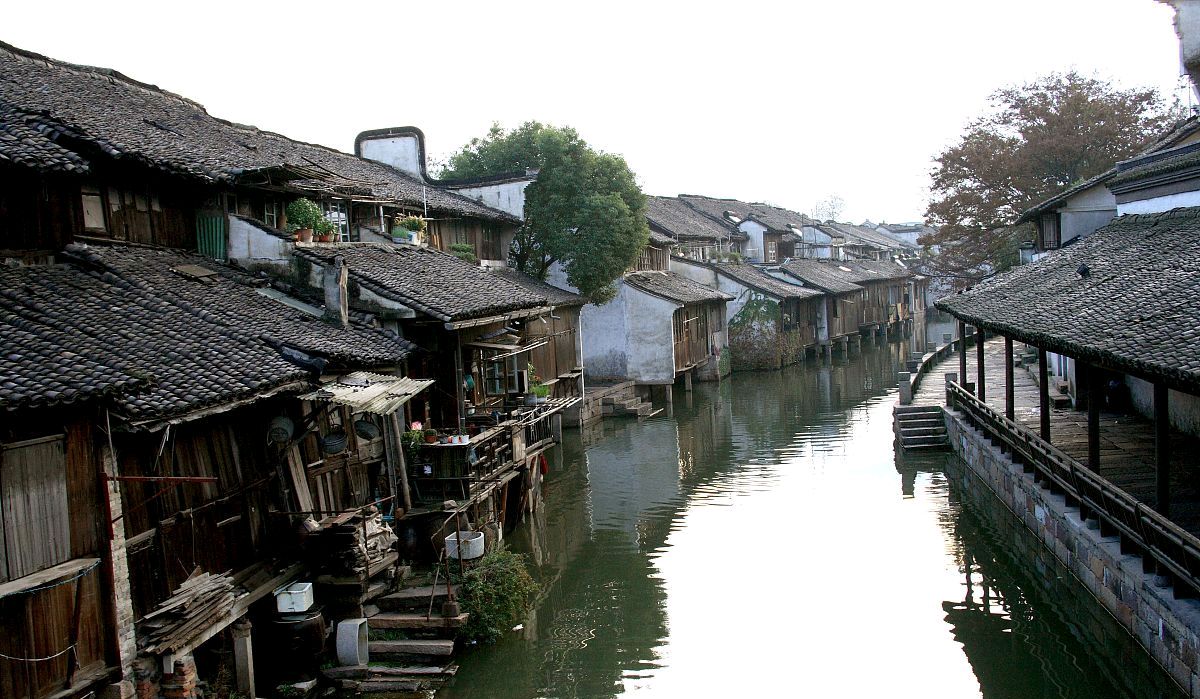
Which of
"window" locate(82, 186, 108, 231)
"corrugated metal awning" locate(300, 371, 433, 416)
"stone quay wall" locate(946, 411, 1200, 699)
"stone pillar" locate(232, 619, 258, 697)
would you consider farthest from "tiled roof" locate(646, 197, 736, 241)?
"stone pillar" locate(232, 619, 258, 697)

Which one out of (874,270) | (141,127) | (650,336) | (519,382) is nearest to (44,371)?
(141,127)

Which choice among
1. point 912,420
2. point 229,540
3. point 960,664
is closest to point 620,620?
point 960,664

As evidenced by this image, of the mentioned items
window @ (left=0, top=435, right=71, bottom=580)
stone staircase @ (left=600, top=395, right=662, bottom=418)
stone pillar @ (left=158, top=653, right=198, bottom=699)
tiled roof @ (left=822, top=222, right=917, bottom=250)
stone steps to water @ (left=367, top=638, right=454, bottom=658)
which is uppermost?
tiled roof @ (left=822, top=222, right=917, bottom=250)

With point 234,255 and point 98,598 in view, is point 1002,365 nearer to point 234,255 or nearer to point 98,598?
point 234,255

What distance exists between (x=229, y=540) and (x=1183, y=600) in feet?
37.9

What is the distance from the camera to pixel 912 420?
93.5 feet

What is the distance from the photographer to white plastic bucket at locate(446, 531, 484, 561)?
50.1 feet

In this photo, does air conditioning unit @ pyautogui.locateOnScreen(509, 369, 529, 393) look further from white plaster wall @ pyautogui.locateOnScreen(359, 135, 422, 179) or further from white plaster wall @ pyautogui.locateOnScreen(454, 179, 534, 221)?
white plaster wall @ pyautogui.locateOnScreen(359, 135, 422, 179)

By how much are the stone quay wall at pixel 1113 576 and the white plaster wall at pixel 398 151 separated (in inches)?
754

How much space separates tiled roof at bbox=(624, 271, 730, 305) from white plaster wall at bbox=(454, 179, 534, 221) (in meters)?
7.05

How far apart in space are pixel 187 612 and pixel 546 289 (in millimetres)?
20900

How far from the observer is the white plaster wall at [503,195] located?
3177 cm

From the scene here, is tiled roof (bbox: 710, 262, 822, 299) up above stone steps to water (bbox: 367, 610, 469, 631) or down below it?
above

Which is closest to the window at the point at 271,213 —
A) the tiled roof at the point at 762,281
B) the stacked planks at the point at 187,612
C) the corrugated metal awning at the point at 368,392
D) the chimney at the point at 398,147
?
the corrugated metal awning at the point at 368,392
